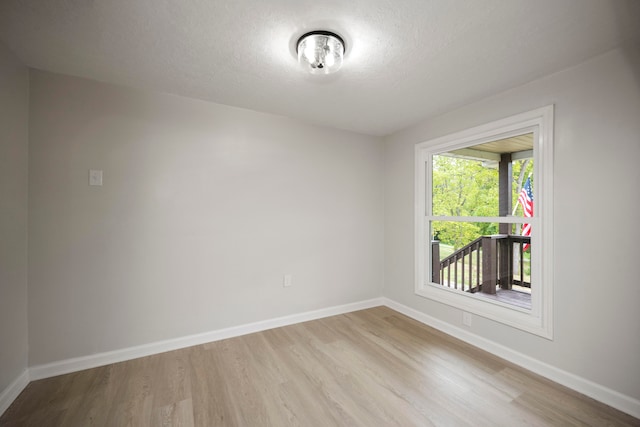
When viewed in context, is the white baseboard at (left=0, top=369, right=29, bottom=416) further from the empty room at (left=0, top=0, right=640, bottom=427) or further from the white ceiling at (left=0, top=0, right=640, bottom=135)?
the white ceiling at (left=0, top=0, right=640, bottom=135)

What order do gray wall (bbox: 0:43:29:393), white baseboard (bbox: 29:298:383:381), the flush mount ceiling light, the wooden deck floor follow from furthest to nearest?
the wooden deck floor < white baseboard (bbox: 29:298:383:381) < gray wall (bbox: 0:43:29:393) < the flush mount ceiling light

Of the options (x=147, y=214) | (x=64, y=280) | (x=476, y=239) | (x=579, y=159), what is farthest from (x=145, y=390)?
(x=579, y=159)

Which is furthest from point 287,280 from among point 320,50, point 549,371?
point 549,371

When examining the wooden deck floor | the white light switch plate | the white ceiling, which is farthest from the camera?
the wooden deck floor

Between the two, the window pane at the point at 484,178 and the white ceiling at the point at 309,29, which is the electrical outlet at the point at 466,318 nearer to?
the window pane at the point at 484,178

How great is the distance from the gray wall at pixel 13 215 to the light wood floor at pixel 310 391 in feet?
1.12

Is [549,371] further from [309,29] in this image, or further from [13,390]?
[13,390]

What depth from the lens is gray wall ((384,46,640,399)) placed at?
168 cm

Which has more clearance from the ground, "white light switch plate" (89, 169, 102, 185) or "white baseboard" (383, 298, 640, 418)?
"white light switch plate" (89, 169, 102, 185)

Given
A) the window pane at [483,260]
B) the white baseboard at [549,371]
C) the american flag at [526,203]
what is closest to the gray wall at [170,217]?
the window pane at [483,260]

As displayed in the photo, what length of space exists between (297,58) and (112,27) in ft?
3.51

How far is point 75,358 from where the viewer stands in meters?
2.11

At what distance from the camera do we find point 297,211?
307 cm

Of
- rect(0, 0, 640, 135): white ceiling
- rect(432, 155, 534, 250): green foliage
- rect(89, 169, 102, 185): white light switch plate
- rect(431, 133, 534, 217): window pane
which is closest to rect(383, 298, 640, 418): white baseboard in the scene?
rect(432, 155, 534, 250): green foliage
